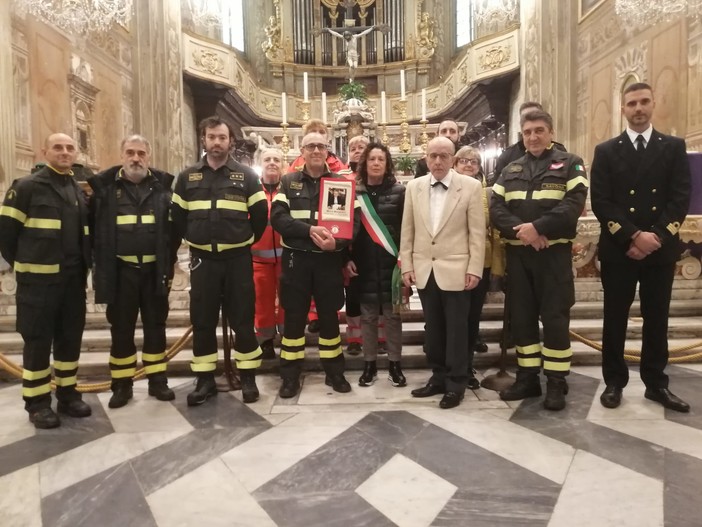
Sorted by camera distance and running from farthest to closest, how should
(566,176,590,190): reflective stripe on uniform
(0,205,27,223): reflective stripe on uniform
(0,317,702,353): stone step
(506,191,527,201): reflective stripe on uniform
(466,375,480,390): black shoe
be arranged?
(0,317,702,353): stone step
(466,375,480,390): black shoe
(506,191,527,201): reflective stripe on uniform
(566,176,590,190): reflective stripe on uniform
(0,205,27,223): reflective stripe on uniform

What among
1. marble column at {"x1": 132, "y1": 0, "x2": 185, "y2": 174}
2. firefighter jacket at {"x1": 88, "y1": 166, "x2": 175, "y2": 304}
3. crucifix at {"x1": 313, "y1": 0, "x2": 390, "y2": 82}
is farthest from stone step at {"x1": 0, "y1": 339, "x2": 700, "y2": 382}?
crucifix at {"x1": 313, "y1": 0, "x2": 390, "y2": 82}

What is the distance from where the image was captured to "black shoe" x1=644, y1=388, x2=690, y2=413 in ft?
9.14

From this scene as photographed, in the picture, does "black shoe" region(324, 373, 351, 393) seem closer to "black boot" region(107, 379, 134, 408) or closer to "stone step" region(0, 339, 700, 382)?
"stone step" region(0, 339, 700, 382)

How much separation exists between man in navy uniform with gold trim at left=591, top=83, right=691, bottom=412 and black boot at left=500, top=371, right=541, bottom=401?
388 mm

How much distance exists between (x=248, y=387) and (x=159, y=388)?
60 centimetres

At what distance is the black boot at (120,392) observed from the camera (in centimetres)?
306

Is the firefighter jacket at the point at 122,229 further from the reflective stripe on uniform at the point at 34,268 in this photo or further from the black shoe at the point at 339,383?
the black shoe at the point at 339,383

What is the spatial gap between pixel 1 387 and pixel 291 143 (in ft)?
27.7

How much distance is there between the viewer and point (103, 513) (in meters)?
1.92

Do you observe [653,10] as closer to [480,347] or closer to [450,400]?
[480,347]

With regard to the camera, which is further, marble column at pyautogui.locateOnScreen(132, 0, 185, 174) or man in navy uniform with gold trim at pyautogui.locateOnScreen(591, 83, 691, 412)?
marble column at pyautogui.locateOnScreen(132, 0, 185, 174)

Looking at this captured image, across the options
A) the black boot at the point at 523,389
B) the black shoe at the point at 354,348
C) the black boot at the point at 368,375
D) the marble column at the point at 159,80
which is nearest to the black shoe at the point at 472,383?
the black boot at the point at 523,389

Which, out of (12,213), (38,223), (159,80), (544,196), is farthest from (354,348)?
(159,80)

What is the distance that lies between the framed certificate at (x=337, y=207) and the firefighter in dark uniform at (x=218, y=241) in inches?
15.5
